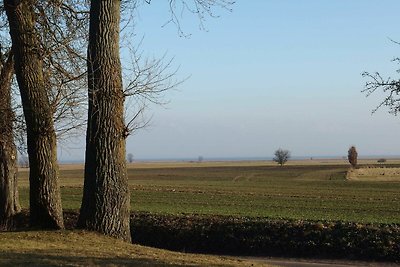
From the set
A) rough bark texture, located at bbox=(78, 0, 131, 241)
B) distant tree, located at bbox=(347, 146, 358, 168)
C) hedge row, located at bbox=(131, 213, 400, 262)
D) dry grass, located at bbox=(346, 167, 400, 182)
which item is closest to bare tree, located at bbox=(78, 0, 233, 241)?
rough bark texture, located at bbox=(78, 0, 131, 241)

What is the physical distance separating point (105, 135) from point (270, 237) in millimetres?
7665

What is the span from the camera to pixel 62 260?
938 centimetres

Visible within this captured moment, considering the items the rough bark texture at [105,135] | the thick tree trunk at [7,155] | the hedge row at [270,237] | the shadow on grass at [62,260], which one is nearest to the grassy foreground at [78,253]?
the shadow on grass at [62,260]

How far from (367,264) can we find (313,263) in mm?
1469

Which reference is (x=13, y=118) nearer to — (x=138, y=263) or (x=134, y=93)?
(x=134, y=93)

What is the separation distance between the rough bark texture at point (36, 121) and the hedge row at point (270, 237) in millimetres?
5734

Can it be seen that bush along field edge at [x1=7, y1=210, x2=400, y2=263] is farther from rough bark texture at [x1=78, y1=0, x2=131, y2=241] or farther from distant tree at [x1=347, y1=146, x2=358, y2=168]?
distant tree at [x1=347, y1=146, x2=358, y2=168]

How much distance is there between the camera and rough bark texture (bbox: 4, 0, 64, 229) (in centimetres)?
1405

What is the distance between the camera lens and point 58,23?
1562 centimetres

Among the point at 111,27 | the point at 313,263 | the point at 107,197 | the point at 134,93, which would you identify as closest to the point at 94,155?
the point at 107,197

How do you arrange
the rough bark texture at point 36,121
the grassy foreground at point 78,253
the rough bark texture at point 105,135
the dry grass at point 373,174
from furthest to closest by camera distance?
the dry grass at point 373,174
the rough bark texture at point 36,121
the rough bark texture at point 105,135
the grassy foreground at point 78,253

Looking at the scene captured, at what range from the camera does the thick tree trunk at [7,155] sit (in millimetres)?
16219

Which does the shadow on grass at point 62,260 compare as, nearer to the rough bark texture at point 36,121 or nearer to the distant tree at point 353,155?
the rough bark texture at point 36,121

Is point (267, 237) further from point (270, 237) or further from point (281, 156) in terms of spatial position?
point (281, 156)
